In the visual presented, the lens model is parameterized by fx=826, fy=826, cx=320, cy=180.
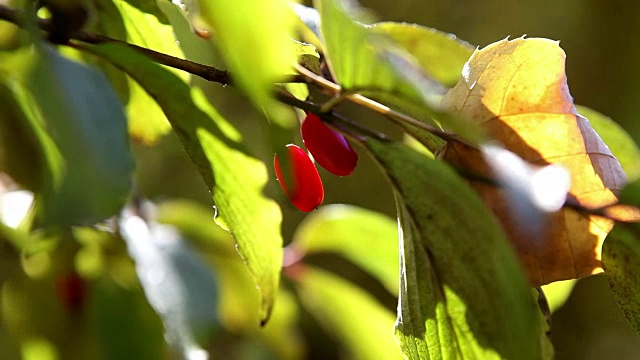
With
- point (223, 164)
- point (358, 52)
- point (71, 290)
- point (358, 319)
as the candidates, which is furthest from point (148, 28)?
point (358, 319)

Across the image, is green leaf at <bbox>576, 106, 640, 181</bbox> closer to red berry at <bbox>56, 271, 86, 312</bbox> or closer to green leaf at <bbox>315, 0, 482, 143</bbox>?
green leaf at <bbox>315, 0, 482, 143</bbox>

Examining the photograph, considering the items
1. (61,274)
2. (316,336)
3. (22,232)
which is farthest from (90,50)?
(316,336)

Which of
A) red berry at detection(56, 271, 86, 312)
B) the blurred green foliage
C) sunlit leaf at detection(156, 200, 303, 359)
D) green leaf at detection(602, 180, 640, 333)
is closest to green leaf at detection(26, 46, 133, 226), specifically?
the blurred green foliage

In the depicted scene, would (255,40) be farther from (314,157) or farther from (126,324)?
(126,324)

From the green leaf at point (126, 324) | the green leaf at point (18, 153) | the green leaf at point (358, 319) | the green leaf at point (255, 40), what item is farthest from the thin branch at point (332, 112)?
the green leaf at point (358, 319)

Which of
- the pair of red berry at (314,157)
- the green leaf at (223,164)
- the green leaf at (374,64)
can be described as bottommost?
the green leaf at (223,164)

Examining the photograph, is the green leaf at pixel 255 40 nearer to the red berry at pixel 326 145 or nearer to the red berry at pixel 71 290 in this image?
the red berry at pixel 326 145
